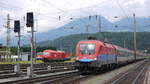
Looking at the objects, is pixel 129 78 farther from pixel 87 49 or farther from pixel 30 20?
pixel 30 20

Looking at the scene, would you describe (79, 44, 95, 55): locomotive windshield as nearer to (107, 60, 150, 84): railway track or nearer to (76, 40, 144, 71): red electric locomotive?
(76, 40, 144, 71): red electric locomotive

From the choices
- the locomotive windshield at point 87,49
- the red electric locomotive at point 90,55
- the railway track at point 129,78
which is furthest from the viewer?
the locomotive windshield at point 87,49

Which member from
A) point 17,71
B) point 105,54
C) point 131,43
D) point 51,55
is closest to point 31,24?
point 17,71

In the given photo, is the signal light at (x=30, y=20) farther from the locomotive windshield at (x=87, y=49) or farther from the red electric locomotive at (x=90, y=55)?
the locomotive windshield at (x=87, y=49)

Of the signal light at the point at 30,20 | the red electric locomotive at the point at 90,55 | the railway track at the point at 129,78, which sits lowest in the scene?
the railway track at the point at 129,78

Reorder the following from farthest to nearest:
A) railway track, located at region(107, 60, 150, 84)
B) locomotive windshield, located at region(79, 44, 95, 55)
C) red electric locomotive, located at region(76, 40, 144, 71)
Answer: locomotive windshield, located at region(79, 44, 95, 55), red electric locomotive, located at region(76, 40, 144, 71), railway track, located at region(107, 60, 150, 84)

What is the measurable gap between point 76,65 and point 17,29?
9.52 m

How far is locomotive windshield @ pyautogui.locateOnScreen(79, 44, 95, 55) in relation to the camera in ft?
85.1

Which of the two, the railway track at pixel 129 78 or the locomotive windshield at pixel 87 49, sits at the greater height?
the locomotive windshield at pixel 87 49

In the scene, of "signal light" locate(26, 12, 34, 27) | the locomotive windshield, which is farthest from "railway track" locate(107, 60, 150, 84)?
"signal light" locate(26, 12, 34, 27)

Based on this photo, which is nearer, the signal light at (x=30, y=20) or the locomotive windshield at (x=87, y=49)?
the signal light at (x=30, y=20)

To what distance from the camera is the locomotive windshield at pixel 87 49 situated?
25.9 meters

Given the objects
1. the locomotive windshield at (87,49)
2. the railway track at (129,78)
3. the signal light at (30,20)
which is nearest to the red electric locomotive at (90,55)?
the locomotive windshield at (87,49)

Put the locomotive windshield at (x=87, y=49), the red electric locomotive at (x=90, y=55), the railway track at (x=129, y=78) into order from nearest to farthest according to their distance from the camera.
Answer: the railway track at (x=129, y=78) < the red electric locomotive at (x=90, y=55) < the locomotive windshield at (x=87, y=49)
